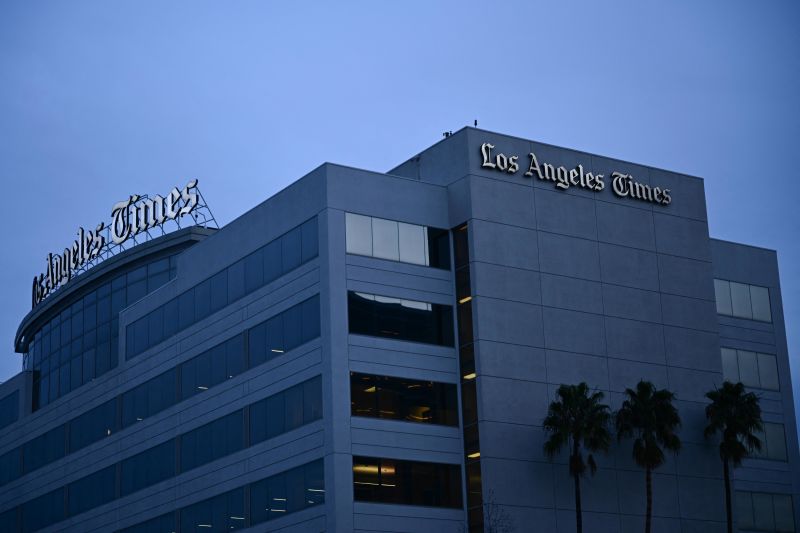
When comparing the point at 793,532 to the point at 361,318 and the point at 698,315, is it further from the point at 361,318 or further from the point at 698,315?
the point at 361,318

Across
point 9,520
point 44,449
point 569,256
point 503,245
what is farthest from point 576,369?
point 9,520

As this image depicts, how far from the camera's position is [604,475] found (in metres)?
74.7

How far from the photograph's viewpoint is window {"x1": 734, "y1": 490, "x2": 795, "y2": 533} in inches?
3310

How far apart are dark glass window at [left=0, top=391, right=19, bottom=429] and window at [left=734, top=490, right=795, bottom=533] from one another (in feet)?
198

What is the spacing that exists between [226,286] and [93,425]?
72.9 feet

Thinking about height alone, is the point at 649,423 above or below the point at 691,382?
below

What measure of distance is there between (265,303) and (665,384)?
2453 centimetres

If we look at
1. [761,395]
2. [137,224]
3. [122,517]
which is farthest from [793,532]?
[137,224]

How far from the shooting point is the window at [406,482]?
69.3 meters

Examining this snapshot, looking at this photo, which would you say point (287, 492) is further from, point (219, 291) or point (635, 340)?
point (635, 340)

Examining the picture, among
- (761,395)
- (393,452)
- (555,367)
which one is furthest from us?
(761,395)

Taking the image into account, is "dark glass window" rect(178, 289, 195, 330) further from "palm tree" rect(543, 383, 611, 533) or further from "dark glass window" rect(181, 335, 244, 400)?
"palm tree" rect(543, 383, 611, 533)

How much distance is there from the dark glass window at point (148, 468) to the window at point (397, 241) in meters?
21.6

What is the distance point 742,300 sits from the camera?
9031 cm
